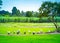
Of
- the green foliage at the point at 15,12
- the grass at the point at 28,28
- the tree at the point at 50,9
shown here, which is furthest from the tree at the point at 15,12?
the tree at the point at 50,9

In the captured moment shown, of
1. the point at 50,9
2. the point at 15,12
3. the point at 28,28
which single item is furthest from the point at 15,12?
the point at 50,9

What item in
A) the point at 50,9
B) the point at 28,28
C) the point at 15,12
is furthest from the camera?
the point at 50,9

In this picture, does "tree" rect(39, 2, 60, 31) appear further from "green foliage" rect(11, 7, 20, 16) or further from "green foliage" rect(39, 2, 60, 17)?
→ "green foliage" rect(11, 7, 20, 16)

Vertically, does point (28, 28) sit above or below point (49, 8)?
below

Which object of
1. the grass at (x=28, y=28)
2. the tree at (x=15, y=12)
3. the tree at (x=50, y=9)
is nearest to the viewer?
the tree at (x=15, y=12)

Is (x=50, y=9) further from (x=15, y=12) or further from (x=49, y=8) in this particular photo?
(x=15, y=12)

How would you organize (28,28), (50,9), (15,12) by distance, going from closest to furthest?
(15,12) < (28,28) < (50,9)

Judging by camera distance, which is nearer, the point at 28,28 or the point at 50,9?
the point at 28,28

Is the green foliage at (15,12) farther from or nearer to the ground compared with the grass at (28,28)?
farther from the ground

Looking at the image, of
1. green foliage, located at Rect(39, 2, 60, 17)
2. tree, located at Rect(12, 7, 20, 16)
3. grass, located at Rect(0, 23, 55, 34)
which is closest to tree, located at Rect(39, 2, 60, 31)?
green foliage, located at Rect(39, 2, 60, 17)

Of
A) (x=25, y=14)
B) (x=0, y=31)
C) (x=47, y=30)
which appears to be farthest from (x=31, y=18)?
(x=47, y=30)

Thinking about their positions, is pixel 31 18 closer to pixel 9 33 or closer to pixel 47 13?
pixel 9 33

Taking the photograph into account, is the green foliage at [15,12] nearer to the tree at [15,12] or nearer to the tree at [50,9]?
the tree at [15,12]

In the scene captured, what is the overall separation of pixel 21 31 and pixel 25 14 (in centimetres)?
200
